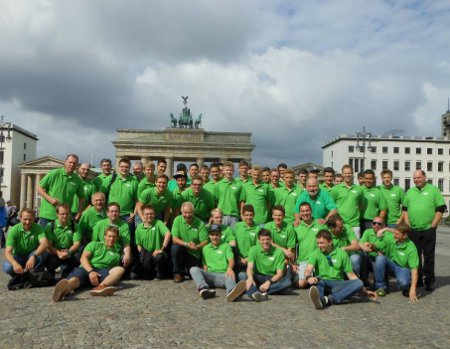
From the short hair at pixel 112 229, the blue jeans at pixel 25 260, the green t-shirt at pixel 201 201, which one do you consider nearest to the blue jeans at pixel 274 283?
the green t-shirt at pixel 201 201

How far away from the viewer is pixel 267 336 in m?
5.40

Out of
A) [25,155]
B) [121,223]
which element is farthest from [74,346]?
[25,155]

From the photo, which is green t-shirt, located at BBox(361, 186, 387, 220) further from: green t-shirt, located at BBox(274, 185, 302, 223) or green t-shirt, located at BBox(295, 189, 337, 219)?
green t-shirt, located at BBox(274, 185, 302, 223)

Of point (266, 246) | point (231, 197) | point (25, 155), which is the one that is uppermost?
point (25, 155)

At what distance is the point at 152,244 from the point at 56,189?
7.24ft

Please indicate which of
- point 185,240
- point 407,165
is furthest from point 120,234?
point 407,165

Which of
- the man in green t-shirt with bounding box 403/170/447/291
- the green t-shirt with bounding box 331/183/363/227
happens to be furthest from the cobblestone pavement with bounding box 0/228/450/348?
the green t-shirt with bounding box 331/183/363/227

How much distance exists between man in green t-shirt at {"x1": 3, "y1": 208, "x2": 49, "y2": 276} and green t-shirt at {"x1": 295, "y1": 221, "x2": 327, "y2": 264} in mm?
4575

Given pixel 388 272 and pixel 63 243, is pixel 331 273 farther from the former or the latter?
pixel 63 243

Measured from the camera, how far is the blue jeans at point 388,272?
8.09 meters

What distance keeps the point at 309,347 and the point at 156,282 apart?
14.7ft

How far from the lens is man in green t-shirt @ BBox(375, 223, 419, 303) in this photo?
806 centimetres

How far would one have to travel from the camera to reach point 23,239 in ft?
27.3

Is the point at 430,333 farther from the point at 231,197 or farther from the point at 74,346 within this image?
the point at 231,197
